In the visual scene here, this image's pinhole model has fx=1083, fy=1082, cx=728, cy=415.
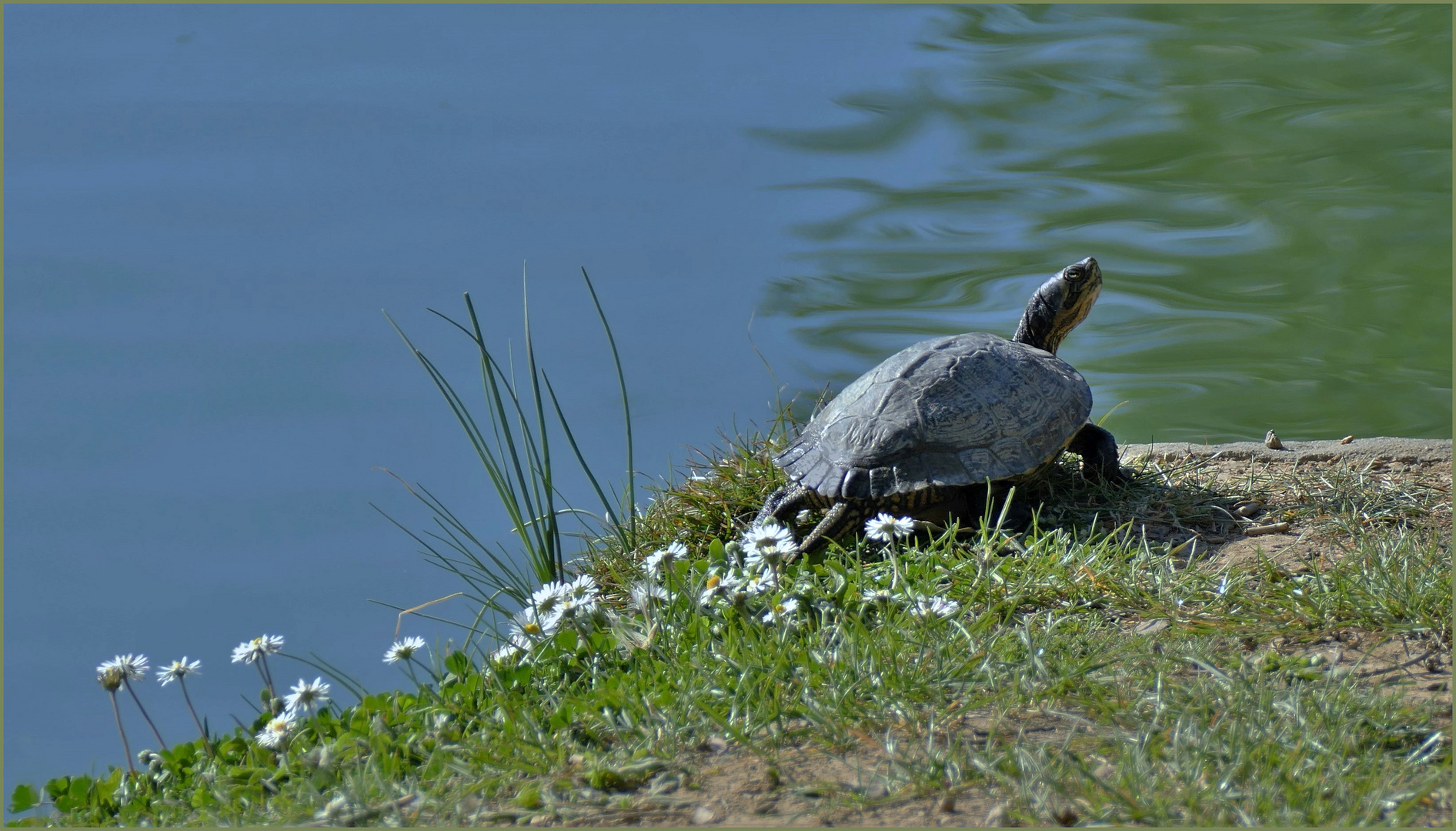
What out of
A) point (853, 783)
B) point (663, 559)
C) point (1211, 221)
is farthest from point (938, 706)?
point (1211, 221)

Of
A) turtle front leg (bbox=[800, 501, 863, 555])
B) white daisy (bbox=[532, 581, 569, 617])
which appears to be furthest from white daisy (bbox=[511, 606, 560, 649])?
turtle front leg (bbox=[800, 501, 863, 555])

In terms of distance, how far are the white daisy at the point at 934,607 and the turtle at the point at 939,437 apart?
873 mm

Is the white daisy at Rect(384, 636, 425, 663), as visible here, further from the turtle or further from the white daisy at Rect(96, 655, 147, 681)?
the turtle

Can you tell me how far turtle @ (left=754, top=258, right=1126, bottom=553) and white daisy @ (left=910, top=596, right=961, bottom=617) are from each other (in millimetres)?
873

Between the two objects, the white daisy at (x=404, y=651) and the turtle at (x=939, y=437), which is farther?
the turtle at (x=939, y=437)

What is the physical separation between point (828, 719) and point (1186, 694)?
754 millimetres

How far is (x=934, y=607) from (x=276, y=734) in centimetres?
161

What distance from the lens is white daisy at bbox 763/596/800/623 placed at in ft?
8.86

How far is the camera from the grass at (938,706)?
202cm

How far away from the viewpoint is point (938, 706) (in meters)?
2.35

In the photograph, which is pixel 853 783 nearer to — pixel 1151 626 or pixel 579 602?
pixel 579 602

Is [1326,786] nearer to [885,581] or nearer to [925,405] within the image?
[885,581]

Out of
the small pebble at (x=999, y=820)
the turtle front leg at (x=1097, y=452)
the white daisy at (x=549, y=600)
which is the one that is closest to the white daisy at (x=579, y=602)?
the white daisy at (x=549, y=600)

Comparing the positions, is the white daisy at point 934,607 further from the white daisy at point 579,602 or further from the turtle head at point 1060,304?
the turtle head at point 1060,304
